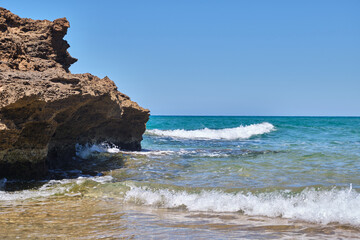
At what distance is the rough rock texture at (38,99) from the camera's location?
5.66 m

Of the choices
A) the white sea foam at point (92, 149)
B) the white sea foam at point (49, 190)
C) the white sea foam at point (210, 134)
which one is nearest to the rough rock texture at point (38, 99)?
the white sea foam at point (49, 190)

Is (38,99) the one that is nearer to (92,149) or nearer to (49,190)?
(49,190)

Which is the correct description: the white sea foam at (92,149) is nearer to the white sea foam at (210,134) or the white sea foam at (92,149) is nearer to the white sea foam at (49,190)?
the white sea foam at (49,190)

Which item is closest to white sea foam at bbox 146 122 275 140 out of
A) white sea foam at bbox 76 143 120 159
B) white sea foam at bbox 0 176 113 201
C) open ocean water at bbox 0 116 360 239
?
white sea foam at bbox 76 143 120 159

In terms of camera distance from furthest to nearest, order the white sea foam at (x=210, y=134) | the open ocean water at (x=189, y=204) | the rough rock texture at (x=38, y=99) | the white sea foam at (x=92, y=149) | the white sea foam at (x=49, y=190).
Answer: the white sea foam at (x=210, y=134) → the white sea foam at (x=92, y=149) → the rough rock texture at (x=38, y=99) → the white sea foam at (x=49, y=190) → the open ocean water at (x=189, y=204)

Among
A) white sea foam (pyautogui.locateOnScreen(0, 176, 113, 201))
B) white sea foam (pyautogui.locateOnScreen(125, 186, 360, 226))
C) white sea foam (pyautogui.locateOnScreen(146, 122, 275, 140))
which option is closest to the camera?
white sea foam (pyautogui.locateOnScreen(125, 186, 360, 226))

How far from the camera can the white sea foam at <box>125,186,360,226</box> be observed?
456 centimetres

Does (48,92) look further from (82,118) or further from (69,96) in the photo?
(82,118)

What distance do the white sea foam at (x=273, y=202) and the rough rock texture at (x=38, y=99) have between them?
196 cm

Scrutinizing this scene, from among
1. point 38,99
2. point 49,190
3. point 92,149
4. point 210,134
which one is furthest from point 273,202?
point 210,134

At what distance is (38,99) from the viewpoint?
18.8ft

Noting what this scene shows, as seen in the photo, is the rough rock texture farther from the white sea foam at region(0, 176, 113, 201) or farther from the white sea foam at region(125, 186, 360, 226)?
the white sea foam at region(125, 186, 360, 226)

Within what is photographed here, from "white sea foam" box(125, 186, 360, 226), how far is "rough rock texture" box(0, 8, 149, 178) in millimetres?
1960

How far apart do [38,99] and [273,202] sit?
3947 millimetres
